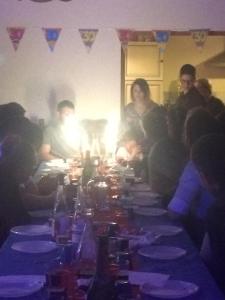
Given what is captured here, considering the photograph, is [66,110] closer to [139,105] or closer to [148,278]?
[139,105]

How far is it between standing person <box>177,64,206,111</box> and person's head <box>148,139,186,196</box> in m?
1.35

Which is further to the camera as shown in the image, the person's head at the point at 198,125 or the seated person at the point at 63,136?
the seated person at the point at 63,136

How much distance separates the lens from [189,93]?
6039mm

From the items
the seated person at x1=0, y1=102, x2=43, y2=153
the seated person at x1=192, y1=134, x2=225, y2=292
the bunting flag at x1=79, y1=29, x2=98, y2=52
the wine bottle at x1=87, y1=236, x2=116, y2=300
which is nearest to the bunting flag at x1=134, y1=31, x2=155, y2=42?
the bunting flag at x1=79, y1=29, x2=98, y2=52

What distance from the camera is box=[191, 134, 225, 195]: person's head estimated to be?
262cm

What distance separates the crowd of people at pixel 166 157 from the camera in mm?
2639

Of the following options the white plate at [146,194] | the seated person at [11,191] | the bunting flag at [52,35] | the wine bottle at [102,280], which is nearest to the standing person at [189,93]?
the bunting flag at [52,35]

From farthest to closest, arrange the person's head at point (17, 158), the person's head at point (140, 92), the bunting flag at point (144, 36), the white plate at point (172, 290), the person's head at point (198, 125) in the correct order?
the bunting flag at point (144, 36) < the person's head at point (140, 92) < the person's head at point (198, 125) < the person's head at point (17, 158) < the white plate at point (172, 290)

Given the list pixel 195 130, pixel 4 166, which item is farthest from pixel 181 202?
pixel 4 166

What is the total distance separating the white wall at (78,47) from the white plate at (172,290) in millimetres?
5561

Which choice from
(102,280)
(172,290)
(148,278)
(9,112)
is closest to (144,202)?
(148,278)

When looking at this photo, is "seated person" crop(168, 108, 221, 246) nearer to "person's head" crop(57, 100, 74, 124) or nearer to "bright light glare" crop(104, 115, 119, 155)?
"bright light glare" crop(104, 115, 119, 155)

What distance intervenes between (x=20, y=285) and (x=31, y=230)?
881 millimetres

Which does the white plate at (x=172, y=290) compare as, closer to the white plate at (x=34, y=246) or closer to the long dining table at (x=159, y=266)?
the long dining table at (x=159, y=266)
